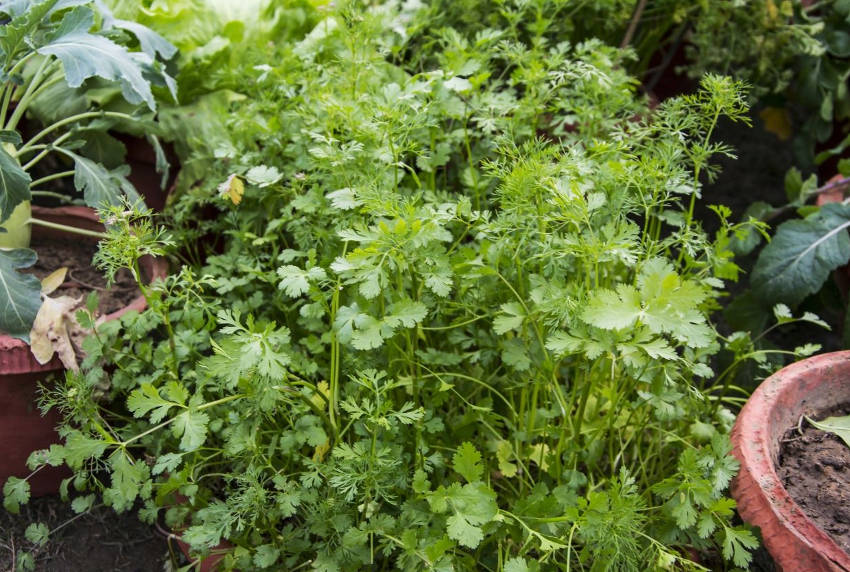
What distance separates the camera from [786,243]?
78.2 inches

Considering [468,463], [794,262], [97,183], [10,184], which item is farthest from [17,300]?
[794,262]

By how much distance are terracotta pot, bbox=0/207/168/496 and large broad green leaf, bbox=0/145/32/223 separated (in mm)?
287

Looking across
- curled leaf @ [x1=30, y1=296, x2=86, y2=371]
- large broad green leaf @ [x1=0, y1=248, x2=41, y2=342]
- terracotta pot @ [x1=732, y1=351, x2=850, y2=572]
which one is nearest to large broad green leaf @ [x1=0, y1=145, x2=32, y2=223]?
large broad green leaf @ [x1=0, y1=248, x2=41, y2=342]

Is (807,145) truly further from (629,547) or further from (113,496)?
(113,496)

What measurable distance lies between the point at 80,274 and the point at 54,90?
531 mm

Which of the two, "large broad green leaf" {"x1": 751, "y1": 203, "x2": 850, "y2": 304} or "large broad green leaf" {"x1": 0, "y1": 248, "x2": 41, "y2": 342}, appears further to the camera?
"large broad green leaf" {"x1": 751, "y1": 203, "x2": 850, "y2": 304}

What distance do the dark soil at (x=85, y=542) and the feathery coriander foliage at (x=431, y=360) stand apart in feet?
0.84

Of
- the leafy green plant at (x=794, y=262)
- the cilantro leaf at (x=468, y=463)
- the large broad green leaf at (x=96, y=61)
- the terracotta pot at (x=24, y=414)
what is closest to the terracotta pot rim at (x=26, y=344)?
the terracotta pot at (x=24, y=414)

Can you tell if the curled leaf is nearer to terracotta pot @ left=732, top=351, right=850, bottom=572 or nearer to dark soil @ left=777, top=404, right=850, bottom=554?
terracotta pot @ left=732, top=351, right=850, bottom=572

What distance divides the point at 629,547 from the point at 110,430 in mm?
1087

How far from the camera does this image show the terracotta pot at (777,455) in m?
1.17

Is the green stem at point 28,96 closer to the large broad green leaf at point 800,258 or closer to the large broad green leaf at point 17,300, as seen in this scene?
the large broad green leaf at point 17,300

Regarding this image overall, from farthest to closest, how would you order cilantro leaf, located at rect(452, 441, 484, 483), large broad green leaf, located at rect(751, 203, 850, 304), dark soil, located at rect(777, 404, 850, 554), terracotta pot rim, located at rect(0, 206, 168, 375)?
1. large broad green leaf, located at rect(751, 203, 850, 304)
2. terracotta pot rim, located at rect(0, 206, 168, 375)
3. dark soil, located at rect(777, 404, 850, 554)
4. cilantro leaf, located at rect(452, 441, 484, 483)

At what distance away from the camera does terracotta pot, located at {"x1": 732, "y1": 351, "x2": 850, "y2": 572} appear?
1172 millimetres
